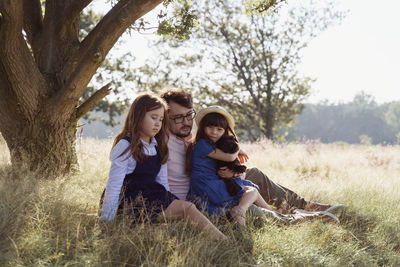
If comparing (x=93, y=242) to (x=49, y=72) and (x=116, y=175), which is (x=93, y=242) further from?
(x=49, y=72)

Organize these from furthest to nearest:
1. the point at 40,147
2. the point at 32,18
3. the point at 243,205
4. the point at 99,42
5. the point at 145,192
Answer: the point at 32,18 → the point at 40,147 → the point at 99,42 → the point at 243,205 → the point at 145,192

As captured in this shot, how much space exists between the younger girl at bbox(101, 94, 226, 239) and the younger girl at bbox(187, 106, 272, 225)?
0.36 m

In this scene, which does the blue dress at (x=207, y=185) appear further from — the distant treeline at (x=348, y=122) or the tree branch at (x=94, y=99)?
the distant treeline at (x=348, y=122)

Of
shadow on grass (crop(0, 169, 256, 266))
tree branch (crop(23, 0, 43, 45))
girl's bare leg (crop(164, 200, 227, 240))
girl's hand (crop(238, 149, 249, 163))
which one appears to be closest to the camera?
shadow on grass (crop(0, 169, 256, 266))

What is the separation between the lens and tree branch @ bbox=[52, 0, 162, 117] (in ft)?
13.4

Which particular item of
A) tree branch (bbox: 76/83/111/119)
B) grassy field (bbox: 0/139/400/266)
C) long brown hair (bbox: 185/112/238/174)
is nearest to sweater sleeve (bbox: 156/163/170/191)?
long brown hair (bbox: 185/112/238/174)

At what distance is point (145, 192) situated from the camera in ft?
10.1

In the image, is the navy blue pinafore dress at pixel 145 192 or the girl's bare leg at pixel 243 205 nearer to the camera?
the navy blue pinafore dress at pixel 145 192

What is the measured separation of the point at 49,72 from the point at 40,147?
1055 millimetres

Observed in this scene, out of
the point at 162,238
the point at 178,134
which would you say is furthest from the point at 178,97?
the point at 162,238

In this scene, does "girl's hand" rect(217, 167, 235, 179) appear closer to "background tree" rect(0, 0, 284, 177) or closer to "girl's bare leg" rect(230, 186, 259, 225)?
"girl's bare leg" rect(230, 186, 259, 225)

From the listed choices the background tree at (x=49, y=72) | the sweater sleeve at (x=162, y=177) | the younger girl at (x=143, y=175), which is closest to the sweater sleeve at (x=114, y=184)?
the younger girl at (x=143, y=175)

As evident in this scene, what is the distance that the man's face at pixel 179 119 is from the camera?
147 inches

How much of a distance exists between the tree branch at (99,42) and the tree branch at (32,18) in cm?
101
